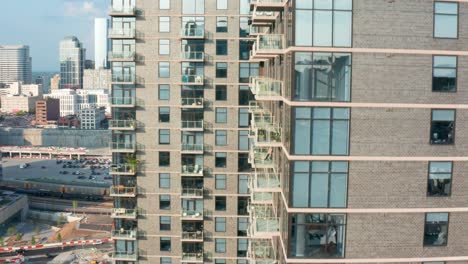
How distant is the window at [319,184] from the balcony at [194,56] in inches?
858

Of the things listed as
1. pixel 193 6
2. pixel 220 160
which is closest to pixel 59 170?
pixel 220 160

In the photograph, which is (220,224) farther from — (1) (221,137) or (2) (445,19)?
(2) (445,19)

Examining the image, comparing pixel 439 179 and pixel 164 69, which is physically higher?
pixel 164 69

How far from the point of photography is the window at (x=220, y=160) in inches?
1593

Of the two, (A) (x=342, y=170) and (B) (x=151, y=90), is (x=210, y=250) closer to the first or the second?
(B) (x=151, y=90)

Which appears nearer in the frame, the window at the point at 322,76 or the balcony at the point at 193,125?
the window at the point at 322,76

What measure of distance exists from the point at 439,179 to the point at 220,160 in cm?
2261

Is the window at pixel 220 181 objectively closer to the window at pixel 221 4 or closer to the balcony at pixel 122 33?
the balcony at pixel 122 33

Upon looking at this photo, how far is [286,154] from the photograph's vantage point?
19484 millimetres

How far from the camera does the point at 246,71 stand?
39750mm

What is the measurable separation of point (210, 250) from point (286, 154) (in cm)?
2396

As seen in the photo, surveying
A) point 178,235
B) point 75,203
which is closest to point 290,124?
point 178,235

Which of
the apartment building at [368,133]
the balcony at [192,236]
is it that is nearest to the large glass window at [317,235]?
the apartment building at [368,133]

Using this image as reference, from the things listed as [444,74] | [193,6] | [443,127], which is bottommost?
[443,127]
